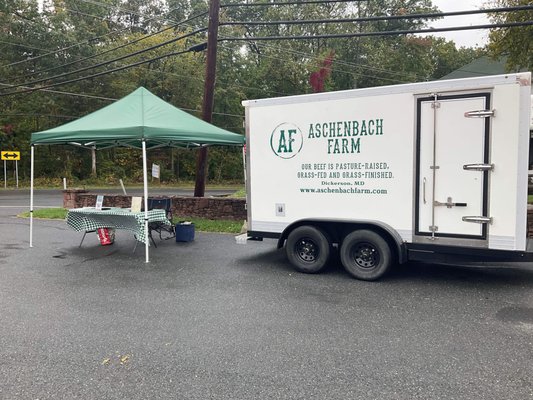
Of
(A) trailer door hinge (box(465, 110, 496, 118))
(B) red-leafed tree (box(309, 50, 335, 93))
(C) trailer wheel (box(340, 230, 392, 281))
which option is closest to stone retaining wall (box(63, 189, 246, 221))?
(C) trailer wheel (box(340, 230, 392, 281))

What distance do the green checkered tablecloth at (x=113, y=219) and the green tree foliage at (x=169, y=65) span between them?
23343 millimetres

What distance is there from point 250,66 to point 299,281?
3639cm

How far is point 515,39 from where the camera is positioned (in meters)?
14.9

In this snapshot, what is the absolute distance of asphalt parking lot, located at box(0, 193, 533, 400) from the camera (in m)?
3.35

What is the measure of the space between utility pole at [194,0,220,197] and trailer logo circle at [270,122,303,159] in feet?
19.7

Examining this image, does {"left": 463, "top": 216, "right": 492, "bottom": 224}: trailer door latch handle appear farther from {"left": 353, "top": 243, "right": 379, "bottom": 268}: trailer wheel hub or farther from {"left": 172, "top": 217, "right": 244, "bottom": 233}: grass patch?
{"left": 172, "top": 217, "right": 244, "bottom": 233}: grass patch

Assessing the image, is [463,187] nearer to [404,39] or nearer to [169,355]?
[169,355]

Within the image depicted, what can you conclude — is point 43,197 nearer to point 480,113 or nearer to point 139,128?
point 139,128

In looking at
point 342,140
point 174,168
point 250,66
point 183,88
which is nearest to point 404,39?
point 250,66

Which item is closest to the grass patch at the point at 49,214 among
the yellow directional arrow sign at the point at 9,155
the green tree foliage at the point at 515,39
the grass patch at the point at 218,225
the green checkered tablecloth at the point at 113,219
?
the grass patch at the point at 218,225

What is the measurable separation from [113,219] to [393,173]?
18.5 feet

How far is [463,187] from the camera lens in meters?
5.65

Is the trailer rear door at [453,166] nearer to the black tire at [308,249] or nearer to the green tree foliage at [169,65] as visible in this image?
the black tire at [308,249]

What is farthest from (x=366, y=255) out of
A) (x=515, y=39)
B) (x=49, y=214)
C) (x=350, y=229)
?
(x=515, y=39)
